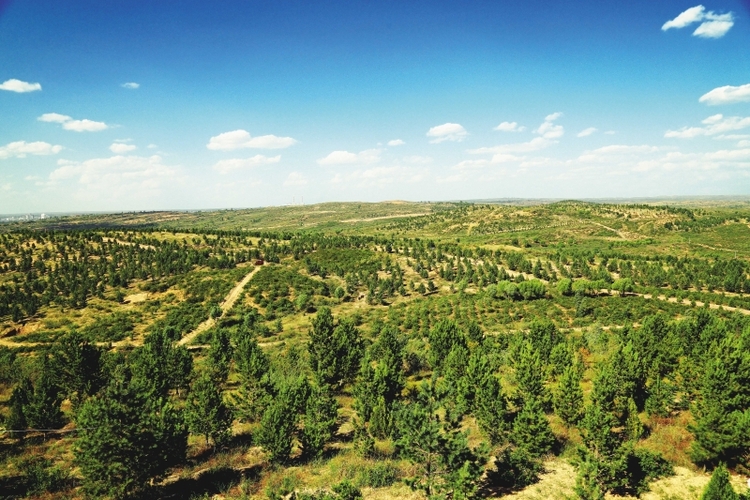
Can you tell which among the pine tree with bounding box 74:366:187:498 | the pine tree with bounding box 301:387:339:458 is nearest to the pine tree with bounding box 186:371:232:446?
the pine tree with bounding box 74:366:187:498

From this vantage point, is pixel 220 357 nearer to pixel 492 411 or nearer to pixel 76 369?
pixel 76 369

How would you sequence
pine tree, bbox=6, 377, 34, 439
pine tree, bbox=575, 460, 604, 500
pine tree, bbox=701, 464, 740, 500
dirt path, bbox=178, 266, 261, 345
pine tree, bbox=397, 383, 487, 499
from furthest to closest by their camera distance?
dirt path, bbox=178, 266, 261, 345
pine tree, bbox=6, 377, 34, 439
pine tree, bbox=575, 460, 604, 500
pine tree, bbox=397, 383, 487, 499
pine tree, bbox=701, 464, 740, 500

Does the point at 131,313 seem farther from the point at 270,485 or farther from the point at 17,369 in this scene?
the point at 270,485

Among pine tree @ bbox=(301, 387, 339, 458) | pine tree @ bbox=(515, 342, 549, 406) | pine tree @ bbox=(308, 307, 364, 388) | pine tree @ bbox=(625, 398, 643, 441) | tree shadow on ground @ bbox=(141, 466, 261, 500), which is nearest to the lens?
tree shadow on ground @ bbox=(141, 466, 261, 500)

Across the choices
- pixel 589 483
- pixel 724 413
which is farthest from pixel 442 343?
pixel 724 413

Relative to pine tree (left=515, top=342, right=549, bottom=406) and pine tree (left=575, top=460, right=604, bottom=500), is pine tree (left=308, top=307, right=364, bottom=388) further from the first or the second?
pine tree (left=575, top=460, right=604, bottom=500)

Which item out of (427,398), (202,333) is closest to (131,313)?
(202,333)

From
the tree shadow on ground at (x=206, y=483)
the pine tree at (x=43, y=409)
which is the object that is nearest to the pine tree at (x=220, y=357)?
the pine tree at (x=43, y=409)
